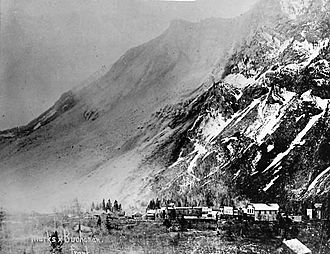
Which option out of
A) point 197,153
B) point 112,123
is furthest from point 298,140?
point 112,123

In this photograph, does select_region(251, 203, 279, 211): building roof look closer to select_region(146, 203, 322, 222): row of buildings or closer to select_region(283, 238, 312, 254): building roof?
select_region(146, 203, 322, 222): row of buildings

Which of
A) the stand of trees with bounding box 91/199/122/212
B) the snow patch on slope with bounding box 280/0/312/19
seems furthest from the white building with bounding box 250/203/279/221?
the snow patch on slope with bounding box 280/0/312/19

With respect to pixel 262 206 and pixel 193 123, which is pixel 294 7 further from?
pixel 262 206

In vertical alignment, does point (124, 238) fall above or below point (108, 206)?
below

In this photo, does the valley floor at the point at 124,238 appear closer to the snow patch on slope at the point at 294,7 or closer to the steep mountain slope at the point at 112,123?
the steep mountain slope at the point at 112,123

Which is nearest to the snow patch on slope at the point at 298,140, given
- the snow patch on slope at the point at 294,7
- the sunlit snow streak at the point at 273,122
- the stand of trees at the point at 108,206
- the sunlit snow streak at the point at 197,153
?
the sunlit snow streak at the point at 273,122

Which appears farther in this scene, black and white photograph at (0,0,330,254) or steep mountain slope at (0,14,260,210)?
steep mountain slope at (0,14,260,210)

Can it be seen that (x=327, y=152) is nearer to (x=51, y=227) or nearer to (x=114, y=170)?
(x=114, y=170)
